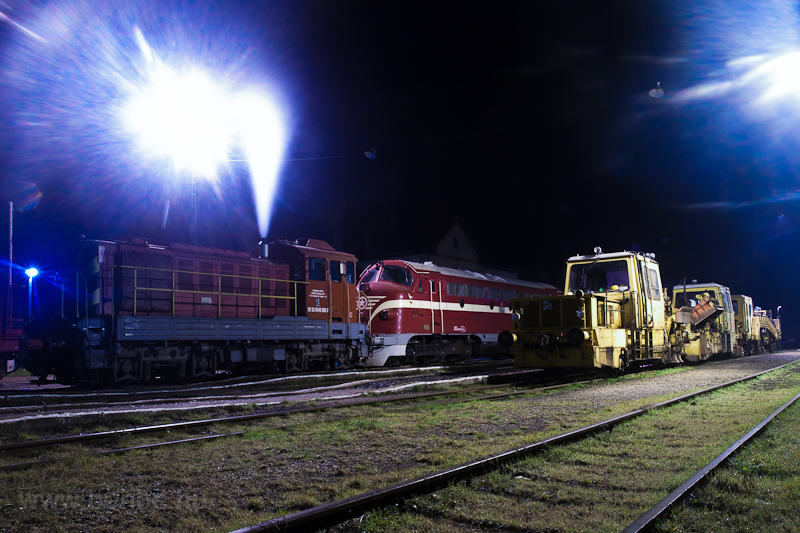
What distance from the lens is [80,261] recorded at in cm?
1273

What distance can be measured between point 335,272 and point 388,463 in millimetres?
11354

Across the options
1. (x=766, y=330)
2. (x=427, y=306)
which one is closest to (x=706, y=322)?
(x=427, y=306)

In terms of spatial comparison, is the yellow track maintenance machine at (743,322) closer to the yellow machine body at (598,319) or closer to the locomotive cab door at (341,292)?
the yellow machine body at (598,319)

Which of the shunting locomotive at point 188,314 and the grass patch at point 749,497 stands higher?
the shunting locomotive at point 188,314

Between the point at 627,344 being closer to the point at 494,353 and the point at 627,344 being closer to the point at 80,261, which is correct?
the point at 494,353

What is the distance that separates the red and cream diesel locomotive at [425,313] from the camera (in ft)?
55.7

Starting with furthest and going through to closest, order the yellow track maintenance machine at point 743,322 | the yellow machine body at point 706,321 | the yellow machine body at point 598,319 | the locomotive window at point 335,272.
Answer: the yellow track maintenance machine at point 743,322 < the yellow machine body at point 706,321 < the locomotive window at point 335,272 < the yellow machine body at point 598,319

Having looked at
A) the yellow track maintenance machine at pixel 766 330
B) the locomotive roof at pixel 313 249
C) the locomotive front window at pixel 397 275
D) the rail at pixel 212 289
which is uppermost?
the locomotive roof at pixel 313 249

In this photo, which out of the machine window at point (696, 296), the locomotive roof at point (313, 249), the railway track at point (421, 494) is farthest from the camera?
the machine window at point (696, 296)

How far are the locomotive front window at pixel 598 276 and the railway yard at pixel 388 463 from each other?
4.36m

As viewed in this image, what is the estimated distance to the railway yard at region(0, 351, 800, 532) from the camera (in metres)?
3.65

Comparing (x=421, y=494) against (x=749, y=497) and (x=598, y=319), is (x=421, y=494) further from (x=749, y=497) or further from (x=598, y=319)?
(x=598, y=319)

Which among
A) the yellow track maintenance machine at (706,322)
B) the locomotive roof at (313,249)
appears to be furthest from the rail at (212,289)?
the yellow track maintenance machine at (706,322)

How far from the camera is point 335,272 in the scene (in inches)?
642
